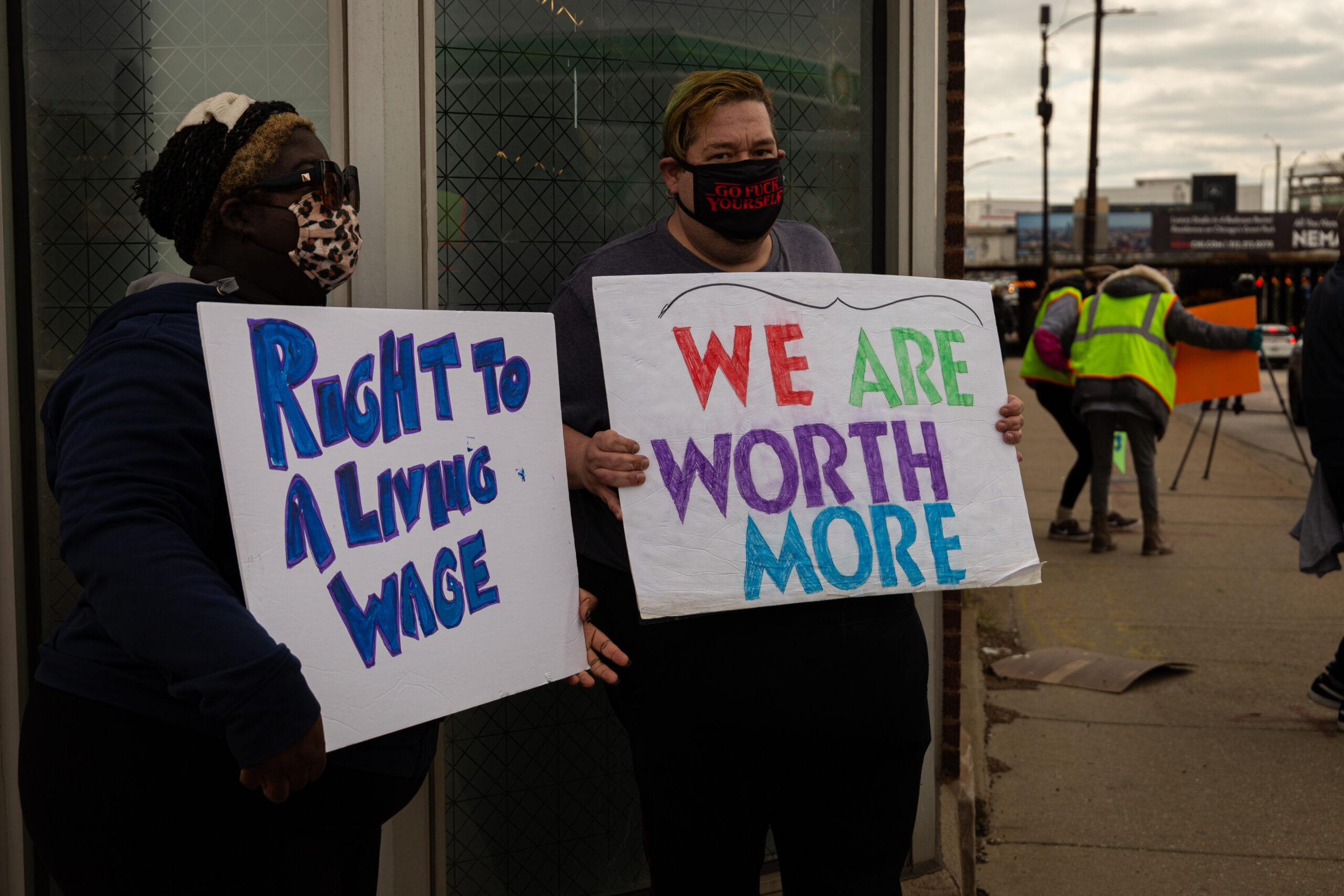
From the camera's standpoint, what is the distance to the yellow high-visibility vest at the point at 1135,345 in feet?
24.5

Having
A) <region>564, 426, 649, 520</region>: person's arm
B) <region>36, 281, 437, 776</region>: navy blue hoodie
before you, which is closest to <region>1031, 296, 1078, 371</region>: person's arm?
<region>564, 426, 649, 520</region>: person's arm

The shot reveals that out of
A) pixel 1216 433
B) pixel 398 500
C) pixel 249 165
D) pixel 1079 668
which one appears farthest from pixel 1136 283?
pixel 249 165

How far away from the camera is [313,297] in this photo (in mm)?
1743

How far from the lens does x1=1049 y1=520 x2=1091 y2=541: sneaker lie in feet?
28.5

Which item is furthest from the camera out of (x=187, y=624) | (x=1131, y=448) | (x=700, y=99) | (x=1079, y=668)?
(x=1131, y=448)

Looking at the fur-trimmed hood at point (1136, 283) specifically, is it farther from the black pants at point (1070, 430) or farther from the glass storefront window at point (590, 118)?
the glass storefront window at point (590, 118)

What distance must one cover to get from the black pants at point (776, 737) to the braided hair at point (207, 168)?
Answer: 3.16 ft

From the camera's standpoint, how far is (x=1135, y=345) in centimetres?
748

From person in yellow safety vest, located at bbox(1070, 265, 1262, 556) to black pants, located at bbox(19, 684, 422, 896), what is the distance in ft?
22.6

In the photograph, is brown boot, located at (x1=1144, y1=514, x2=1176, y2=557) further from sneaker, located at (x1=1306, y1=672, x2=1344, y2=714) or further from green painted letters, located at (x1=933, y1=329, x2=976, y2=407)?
green painted letters, located at (x1=933, y1=329, x2=976, y2=407)

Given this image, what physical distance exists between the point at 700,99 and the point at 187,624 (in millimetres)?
1329

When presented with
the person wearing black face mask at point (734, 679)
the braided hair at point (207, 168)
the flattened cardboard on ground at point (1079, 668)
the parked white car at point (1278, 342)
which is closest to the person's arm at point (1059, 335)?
the flattened cardboard on ground at point (1079, 668)

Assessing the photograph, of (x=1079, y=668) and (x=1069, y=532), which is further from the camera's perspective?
(x=1069, y=532)

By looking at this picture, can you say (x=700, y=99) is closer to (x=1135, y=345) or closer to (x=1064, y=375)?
(x=1135, y=345)
